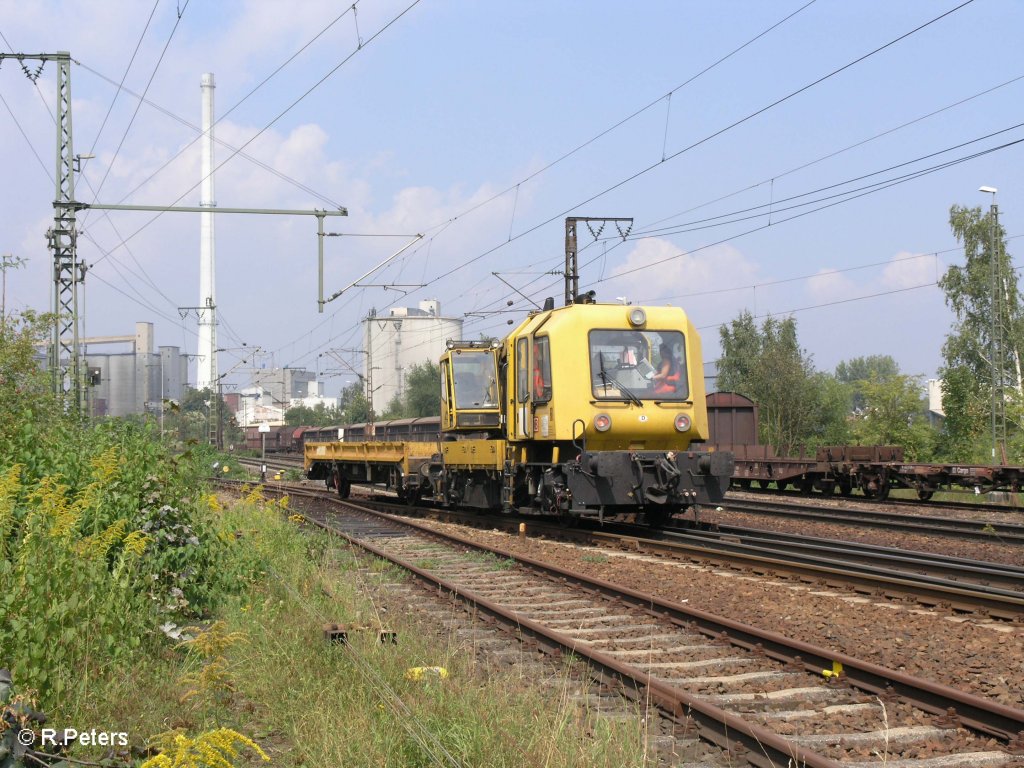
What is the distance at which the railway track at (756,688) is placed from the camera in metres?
4.92

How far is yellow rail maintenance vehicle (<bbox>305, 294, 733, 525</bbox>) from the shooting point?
13.6 meters

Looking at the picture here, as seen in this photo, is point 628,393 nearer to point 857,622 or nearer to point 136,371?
point 857,622

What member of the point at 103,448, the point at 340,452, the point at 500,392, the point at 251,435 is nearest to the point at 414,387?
the point at 251,435

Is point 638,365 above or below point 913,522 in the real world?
above

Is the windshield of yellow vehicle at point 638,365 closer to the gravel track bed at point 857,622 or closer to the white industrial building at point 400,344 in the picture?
the gravel track bed at point 857,622

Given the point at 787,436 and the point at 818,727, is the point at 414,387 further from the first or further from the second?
the point at 818,727

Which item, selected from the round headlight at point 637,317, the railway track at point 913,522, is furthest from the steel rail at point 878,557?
the round headlight at point 637,317

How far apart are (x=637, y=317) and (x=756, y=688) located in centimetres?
883

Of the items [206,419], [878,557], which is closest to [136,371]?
[206,419]

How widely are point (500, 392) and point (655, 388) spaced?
3896 millimetres

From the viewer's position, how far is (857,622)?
8.04 metres

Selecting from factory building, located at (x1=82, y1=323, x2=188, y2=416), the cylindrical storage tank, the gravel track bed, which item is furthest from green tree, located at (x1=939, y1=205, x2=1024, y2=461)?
the cylindrical storage tank

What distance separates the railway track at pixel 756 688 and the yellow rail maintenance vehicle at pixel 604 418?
3.89 m

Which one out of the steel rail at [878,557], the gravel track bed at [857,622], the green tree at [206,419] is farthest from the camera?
the green tree at [206,419]
